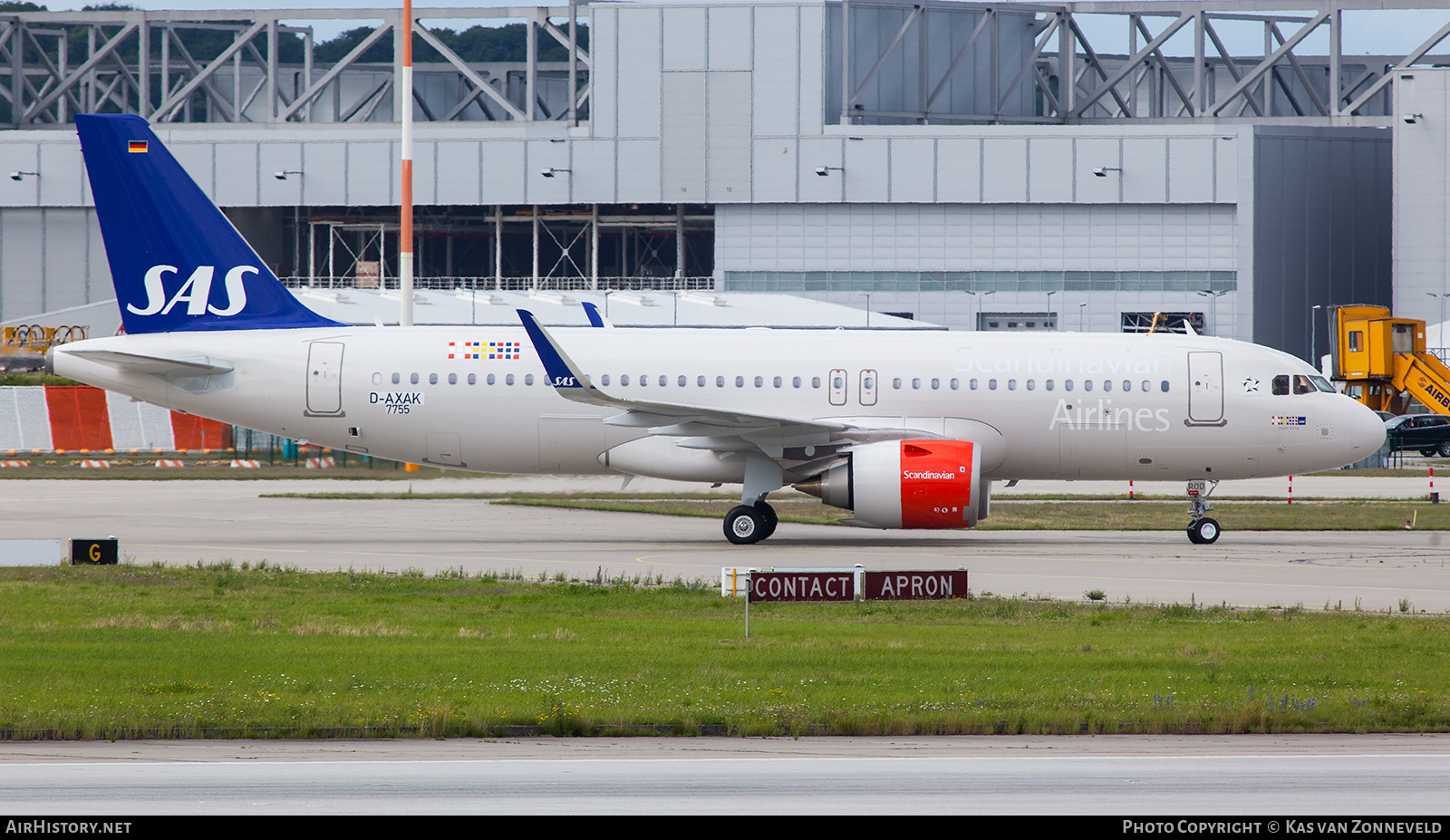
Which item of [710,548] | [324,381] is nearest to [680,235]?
[324,381]

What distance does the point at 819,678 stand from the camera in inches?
490

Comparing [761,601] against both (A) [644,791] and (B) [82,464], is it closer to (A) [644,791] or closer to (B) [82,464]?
(A) [644,791]

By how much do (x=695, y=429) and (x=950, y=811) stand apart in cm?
1628

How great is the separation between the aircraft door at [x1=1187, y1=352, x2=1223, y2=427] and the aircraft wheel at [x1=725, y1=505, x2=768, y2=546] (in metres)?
7.96

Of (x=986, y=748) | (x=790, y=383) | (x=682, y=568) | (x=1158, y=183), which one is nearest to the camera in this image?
(x=986, y=748)

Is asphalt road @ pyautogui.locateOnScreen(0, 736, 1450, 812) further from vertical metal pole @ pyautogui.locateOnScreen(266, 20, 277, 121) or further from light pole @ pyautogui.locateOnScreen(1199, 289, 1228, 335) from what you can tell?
vertical metal pole @ pyautogui.locateOnScreen(266, 20, 277, 121)

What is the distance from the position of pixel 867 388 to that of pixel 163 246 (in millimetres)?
12984

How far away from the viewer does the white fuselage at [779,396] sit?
2544 cm

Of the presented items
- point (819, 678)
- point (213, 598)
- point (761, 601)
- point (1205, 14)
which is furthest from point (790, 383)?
point (1205, 14)

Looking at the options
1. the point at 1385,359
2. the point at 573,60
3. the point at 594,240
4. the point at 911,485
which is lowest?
the point at 911,485

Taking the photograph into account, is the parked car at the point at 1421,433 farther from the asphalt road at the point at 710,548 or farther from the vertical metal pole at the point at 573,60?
the vertical metal pole at the point at 573,60

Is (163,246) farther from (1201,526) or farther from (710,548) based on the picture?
(1201,526)

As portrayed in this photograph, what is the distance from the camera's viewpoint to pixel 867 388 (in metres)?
25.4

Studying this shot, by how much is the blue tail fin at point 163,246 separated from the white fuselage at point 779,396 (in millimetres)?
520
